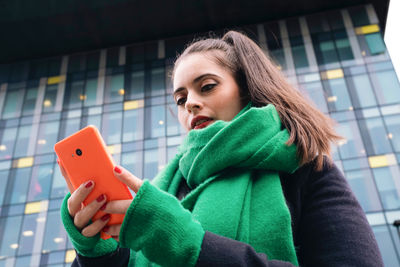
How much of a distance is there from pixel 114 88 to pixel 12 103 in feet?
20.0

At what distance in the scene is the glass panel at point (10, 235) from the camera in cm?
1798

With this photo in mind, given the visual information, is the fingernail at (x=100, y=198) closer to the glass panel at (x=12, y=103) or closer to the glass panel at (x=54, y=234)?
the glass panel at (x=54, y=234)

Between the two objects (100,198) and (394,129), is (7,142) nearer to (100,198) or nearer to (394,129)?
(394,129)

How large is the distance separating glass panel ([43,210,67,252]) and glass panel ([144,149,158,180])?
4684 mm

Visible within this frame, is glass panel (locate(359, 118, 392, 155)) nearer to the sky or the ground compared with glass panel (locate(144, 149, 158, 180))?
nearer to the ground

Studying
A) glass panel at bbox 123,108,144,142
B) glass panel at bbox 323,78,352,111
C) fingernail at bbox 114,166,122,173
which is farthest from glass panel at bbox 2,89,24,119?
fingernail at bbox 114,166,122,173

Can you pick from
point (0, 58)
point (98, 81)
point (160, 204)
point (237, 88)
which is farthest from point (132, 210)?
point (0, 58)

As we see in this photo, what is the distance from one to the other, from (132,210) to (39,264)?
1878 centimetres

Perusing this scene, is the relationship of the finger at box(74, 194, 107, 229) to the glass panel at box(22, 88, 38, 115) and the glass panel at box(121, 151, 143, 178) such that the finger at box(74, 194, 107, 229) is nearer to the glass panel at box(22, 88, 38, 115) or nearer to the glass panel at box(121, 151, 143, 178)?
the glass panel at box(121, 151, 143, 178)

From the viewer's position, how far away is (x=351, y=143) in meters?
17.8

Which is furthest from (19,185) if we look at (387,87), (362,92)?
(387,87)

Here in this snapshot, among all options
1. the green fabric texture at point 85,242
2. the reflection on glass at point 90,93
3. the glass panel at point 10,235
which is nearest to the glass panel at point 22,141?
the reflection on glass at point 90,93

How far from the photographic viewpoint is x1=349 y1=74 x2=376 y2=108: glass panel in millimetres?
18750

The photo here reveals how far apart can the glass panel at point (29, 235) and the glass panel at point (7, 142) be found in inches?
160
